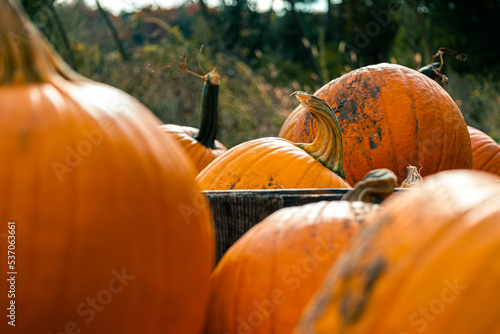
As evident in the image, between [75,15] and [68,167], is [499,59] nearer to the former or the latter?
[75,15]

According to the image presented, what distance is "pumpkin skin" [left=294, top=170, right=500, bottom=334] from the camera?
1.69 feet

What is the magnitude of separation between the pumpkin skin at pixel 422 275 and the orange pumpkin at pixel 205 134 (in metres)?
1.83

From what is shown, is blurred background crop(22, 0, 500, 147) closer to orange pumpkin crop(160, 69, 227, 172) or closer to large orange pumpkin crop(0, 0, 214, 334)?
orange pumpkin crop(160, 69, 227, 172)

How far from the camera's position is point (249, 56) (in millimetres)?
11992

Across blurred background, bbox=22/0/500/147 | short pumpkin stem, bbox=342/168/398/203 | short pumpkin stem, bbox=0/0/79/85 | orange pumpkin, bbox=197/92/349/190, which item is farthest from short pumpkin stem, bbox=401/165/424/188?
blurred background, bbox=22/0/500/147

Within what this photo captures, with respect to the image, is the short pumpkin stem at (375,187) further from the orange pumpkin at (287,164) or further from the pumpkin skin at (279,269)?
the orange pumpkin at (287,164)

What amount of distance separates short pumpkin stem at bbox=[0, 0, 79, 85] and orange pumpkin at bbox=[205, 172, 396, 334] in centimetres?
48

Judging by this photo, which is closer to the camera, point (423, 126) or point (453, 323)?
point (453, 323)

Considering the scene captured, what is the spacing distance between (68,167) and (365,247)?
0.41m

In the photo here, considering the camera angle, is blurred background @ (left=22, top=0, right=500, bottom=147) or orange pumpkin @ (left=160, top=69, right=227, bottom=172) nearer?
orange pumpkin @ (left=160, top=69, right=227, bottom=172)

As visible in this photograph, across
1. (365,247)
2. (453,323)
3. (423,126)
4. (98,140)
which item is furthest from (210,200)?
(423,126)

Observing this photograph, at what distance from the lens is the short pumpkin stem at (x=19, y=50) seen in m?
0.74

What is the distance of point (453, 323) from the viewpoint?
513 millimetres

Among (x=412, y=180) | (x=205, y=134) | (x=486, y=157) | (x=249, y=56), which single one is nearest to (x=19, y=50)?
(x=412, y=180)
